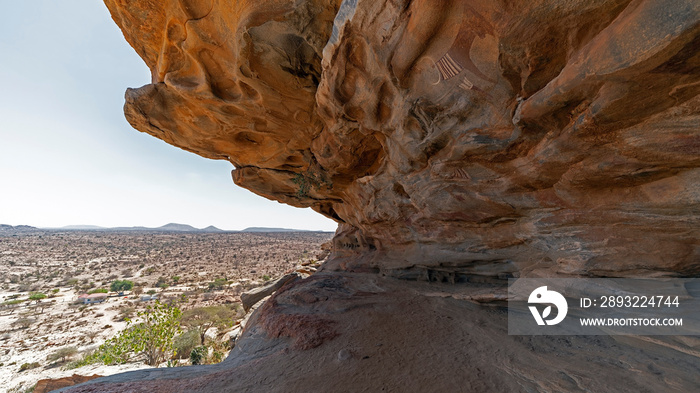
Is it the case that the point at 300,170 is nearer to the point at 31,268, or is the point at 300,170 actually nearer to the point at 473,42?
the point at 473,42

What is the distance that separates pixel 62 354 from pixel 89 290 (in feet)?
77.9

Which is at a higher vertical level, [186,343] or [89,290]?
[186,343]

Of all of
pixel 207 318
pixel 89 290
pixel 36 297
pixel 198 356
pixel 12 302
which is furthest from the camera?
pixel 89 290

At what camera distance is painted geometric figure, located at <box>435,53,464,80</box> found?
4.54 m

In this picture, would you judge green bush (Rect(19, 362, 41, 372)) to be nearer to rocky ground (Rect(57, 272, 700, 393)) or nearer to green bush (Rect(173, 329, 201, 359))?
green bush (Rect(173, 329, 201, 359))

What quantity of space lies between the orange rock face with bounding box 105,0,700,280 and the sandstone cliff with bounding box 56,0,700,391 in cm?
2

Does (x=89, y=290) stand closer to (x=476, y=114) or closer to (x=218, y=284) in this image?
(x=218, y=284)

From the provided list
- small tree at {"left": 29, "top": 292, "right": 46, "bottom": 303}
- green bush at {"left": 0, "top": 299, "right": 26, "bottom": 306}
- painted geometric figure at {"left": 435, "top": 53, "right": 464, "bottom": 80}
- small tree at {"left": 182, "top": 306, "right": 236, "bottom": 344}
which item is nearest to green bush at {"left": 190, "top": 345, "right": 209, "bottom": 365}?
small tree at {"left": 182, "top": 306, "right": 236, "bottom": 344}

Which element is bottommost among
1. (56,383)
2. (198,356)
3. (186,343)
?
(186,343)

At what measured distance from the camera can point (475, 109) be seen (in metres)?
4.88

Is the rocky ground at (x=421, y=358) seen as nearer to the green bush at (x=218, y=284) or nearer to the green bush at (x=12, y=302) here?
the green bush at (x=218, y=284)

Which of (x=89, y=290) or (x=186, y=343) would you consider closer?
(x=186, y=343)

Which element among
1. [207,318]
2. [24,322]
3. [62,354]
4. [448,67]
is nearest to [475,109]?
[448,67]

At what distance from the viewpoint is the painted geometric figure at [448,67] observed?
454 cm
